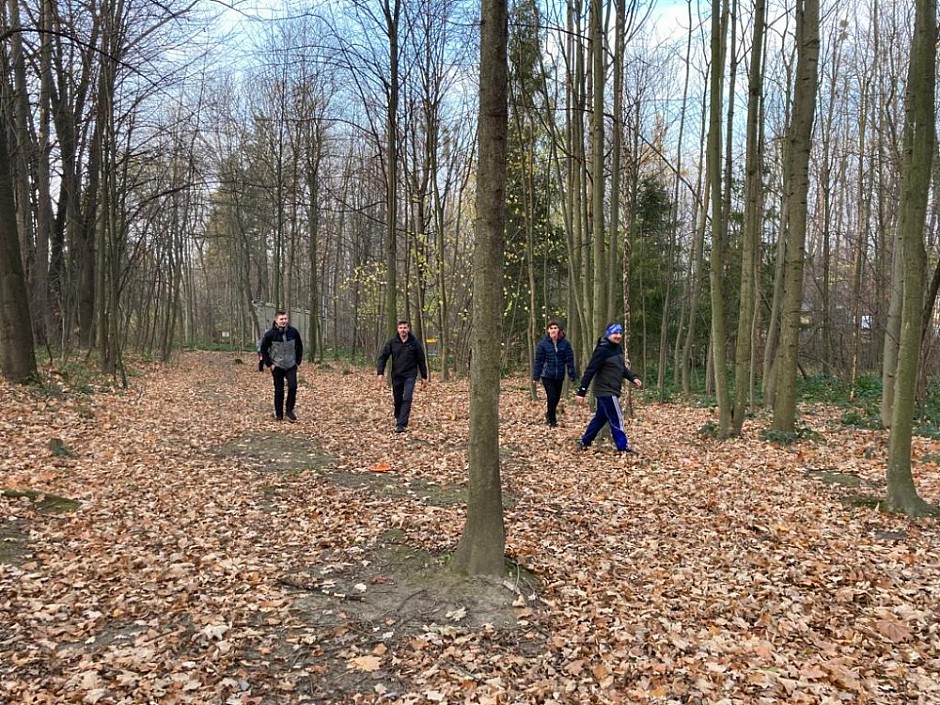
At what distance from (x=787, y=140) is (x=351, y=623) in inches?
607

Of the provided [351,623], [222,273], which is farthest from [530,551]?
[222,273]

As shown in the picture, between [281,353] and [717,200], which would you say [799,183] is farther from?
[281,353]

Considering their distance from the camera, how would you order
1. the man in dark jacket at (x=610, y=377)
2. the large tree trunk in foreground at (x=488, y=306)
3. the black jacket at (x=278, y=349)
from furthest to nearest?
the black jacket at (x=278, y=349)
the man in dark jacket at (x=610, y=377)
the large tree trunk in foreground at (x=488, y=306)

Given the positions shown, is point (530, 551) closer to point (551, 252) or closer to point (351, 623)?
point (351, 623)

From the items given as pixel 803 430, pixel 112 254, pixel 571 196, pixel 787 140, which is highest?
pixel 787 140

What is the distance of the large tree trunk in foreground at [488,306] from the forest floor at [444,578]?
0.35m

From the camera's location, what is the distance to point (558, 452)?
31.0 ft

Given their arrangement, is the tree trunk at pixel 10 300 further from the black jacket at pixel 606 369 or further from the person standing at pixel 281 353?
the black jacket at pixel 606 369

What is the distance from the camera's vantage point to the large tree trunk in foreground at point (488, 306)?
435 centimetres

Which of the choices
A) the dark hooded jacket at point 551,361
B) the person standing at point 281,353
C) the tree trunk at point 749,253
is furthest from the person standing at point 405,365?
the tree trunk at point 749,253

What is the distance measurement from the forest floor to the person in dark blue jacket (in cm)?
202

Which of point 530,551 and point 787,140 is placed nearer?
point 530,551

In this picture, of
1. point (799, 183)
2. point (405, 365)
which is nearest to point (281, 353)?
point (405, 365)

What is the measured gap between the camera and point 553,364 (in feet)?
37.2
